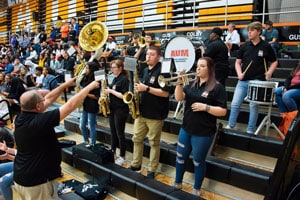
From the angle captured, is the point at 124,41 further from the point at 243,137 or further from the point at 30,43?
the point at 243,137

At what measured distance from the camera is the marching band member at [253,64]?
3492 mm

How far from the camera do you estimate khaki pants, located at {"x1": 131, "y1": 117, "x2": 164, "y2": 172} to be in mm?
3256

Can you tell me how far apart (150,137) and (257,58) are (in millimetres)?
1686

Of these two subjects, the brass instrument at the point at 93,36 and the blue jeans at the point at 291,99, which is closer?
the blue jeans at the point at 291,99

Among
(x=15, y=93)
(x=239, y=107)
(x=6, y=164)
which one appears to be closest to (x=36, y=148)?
(x=6, y=164)

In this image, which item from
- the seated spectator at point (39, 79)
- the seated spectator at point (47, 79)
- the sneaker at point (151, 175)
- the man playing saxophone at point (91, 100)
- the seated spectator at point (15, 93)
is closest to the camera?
the sneaker at point (151, 175)

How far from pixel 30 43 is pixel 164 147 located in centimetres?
1433

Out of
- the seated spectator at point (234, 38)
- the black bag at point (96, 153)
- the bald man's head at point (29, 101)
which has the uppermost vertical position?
the seated spectator at point (234, 38)

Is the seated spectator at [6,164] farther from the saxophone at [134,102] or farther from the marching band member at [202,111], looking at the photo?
the marching band member at [202,111]

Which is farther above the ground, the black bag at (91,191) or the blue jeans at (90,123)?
the blue jeans at (90,123)

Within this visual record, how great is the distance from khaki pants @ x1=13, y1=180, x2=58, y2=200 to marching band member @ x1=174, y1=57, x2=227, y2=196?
51.1 inches

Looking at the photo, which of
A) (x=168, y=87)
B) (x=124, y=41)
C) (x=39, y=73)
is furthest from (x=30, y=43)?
(x=168, y=87)

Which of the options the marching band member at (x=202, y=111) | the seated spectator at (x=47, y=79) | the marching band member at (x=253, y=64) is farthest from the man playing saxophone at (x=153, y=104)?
the seated spectator at (x=47, y=79)

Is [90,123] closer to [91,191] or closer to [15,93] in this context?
[91,191]
